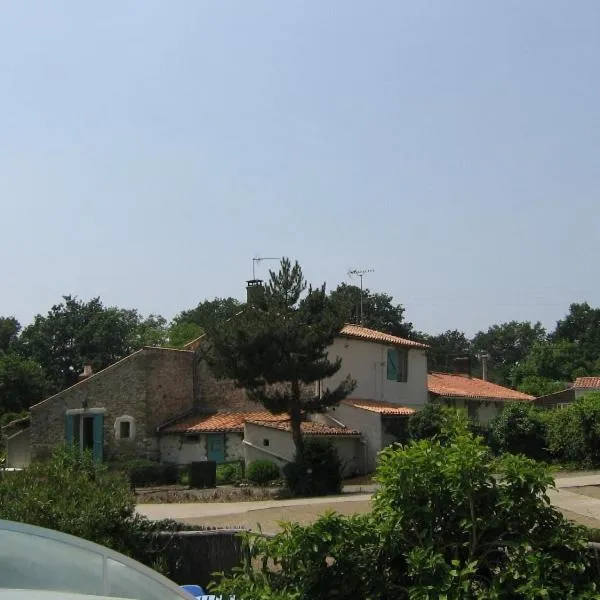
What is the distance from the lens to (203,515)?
64.0 feet

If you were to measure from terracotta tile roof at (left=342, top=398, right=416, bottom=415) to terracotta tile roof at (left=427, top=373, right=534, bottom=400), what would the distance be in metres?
5.40

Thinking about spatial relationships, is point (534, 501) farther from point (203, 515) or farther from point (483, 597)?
point (203, 515)

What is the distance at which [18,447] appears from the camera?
1512 inches

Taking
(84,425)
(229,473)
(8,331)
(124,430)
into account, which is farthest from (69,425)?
(8,331)

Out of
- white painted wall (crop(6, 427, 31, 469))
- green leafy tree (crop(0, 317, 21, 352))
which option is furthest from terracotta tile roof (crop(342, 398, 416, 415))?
green leafy tree (crop(0, 317, 21, 352))

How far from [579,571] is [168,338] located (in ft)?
240

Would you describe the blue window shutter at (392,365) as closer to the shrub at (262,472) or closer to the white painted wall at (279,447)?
the white painted wall at (279,447)

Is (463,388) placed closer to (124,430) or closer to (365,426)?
(365,426)

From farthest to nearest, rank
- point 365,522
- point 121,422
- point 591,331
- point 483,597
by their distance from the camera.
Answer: point 591,331 → point 121,422 → point 365,522 → point 483,597

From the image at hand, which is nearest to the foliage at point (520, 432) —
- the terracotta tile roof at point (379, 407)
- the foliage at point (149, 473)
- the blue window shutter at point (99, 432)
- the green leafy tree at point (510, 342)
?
the terracotta tile roof at point (379, 407)

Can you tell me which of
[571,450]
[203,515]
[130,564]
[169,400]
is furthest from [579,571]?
[169,400]

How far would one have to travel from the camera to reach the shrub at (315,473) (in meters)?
25.2

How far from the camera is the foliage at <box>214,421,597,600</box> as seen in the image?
5812mm

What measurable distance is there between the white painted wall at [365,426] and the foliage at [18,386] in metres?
28.3
